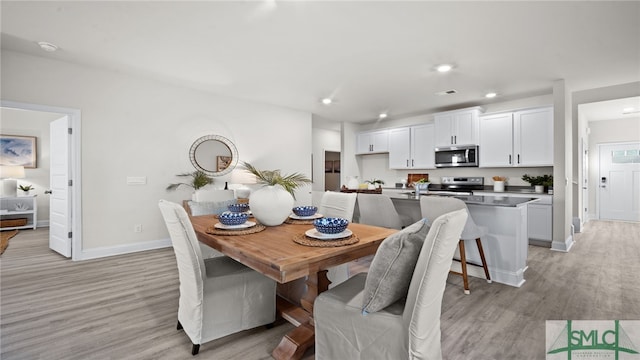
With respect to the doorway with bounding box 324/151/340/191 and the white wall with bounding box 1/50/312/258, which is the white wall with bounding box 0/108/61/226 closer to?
the white wall with bounding box 1/50/312/258

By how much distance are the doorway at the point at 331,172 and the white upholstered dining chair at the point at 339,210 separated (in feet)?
17.2

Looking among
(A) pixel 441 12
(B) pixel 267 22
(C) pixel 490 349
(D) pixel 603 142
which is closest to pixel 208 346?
(C) pixel 490 349

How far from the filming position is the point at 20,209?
5.78m

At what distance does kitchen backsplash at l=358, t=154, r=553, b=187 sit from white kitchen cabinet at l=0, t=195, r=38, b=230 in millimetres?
6902

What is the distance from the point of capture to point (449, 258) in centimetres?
131

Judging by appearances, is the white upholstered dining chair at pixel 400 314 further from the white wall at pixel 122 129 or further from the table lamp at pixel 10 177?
the table lamp at pixel 10 177

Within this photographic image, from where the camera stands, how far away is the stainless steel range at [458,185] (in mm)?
5637

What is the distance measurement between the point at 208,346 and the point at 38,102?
3528 mm

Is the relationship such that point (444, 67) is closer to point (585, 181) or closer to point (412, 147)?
point (412, 147)

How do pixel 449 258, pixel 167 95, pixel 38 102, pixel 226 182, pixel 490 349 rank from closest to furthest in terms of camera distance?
Result: pixel 449 258
pixel 490 349
pixel 38 102
pixel 167 95
pixel 226 182

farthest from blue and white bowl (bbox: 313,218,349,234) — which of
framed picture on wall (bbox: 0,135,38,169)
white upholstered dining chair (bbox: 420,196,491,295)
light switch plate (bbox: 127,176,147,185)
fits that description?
framed picture on wall (bbox: 0,135,38,169)

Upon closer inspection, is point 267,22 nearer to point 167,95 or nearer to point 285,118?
point 167,95

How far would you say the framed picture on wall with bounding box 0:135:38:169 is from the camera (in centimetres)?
595

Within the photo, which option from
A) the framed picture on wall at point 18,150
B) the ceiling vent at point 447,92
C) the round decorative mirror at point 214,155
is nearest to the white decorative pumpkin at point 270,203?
the round decorative mirror at point 214,155
